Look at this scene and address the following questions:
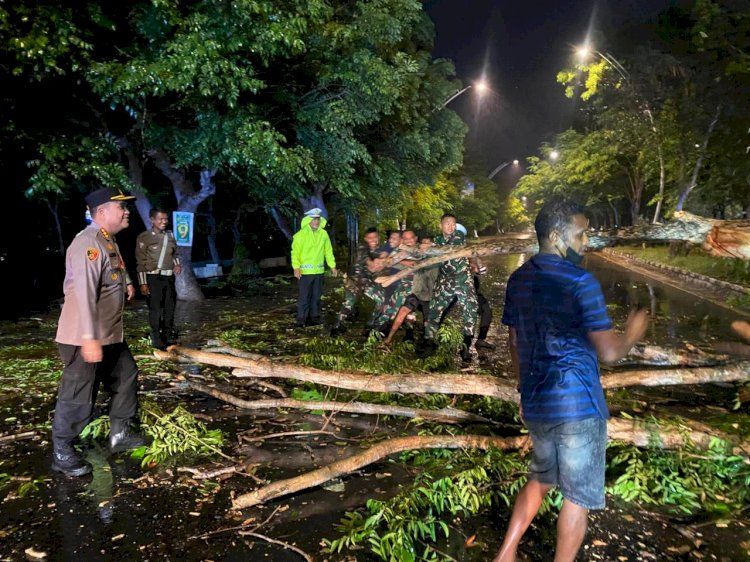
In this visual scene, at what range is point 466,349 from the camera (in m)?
6.86

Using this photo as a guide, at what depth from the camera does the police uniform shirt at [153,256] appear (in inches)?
279

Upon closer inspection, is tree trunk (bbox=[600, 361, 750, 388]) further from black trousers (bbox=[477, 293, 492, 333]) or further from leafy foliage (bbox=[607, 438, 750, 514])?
black trousers (bbox=[477, 293, 492, 333])

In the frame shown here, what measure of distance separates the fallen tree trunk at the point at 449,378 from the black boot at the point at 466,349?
6.40ft

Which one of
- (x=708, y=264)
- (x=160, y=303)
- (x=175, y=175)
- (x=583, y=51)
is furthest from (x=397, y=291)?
(x=583, y=51)

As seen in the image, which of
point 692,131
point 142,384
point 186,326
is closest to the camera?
point 142,384

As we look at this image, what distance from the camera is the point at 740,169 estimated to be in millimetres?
18000

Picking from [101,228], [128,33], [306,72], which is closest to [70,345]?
[101,228]

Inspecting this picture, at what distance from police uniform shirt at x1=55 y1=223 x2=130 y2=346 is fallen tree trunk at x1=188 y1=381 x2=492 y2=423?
147 centimetres

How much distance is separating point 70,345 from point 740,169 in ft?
70.7

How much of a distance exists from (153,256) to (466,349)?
4.60 metres

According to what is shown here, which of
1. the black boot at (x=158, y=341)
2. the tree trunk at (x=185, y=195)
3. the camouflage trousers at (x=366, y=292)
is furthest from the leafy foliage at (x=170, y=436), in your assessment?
the tree trunk at (x=185, y=195)

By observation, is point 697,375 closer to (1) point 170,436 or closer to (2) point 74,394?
(1) point 170,436

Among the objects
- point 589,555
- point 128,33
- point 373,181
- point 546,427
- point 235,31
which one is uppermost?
point 128,33

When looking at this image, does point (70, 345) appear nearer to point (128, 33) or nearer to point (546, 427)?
point (546, 427)
